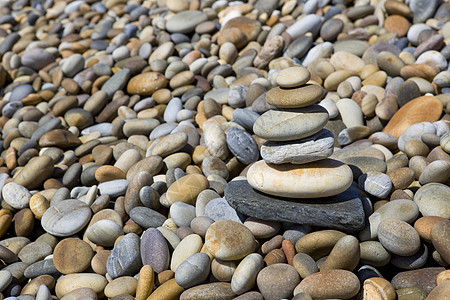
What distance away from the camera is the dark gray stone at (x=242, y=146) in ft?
11.1

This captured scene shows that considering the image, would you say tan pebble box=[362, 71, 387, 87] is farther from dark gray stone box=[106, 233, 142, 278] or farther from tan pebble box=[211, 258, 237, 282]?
dark gray stone box=[106, 233, 142, 278]

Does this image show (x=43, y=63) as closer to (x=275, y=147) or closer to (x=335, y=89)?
(x=335, y=89)

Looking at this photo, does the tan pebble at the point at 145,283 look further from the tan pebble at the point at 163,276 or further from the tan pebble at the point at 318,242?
the tan pebble at the point at 318,242

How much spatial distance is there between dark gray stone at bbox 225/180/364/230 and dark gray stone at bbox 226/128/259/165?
0.63m

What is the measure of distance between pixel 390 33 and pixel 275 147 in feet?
9.86

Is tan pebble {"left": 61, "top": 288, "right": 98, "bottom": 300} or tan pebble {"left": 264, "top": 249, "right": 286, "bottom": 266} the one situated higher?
tan pebble {"left": 264, "top": 249, "right": 286, "bottom": 266}

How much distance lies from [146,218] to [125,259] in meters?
0.41

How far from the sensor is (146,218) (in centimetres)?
303

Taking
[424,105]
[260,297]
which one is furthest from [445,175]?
[260,297]

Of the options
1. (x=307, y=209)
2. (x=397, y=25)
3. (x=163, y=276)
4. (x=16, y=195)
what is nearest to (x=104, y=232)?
(x=163, y=276)

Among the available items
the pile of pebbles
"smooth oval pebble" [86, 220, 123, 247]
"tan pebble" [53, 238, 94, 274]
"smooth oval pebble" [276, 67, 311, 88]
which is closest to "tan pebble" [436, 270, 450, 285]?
the pile of pebbles

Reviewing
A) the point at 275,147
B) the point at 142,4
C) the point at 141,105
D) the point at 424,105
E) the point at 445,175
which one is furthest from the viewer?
the point at 142,4

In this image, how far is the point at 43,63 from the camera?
564cm

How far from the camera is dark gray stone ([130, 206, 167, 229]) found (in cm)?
302
